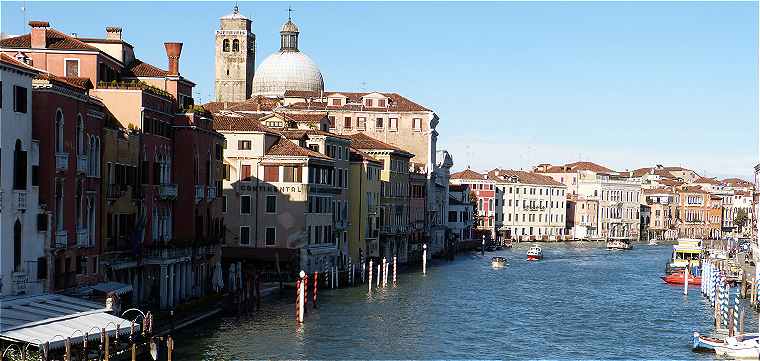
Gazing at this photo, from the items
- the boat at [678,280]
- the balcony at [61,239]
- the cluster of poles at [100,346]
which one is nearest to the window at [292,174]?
the boat at [678,280]

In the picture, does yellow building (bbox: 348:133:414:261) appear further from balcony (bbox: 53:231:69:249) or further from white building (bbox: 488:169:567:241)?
white building (bbox: 488:169:567:241)

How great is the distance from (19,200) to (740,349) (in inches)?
661

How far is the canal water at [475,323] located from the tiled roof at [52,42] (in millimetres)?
7706

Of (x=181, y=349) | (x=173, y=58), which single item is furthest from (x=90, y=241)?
(x=173, y=58)

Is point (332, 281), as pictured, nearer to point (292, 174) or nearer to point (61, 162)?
point (292, 174)

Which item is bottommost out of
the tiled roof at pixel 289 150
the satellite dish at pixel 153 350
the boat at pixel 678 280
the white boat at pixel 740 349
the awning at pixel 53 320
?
the boat at pixel 678 280

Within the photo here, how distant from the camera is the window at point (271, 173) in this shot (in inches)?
1890

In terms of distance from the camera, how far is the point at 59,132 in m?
27.4

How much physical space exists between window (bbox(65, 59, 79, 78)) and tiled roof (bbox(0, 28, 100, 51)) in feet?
1.09

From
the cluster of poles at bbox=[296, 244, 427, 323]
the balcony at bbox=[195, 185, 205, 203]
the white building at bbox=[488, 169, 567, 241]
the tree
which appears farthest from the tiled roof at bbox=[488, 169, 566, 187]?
the balcony at bbox=[195, 185, 205, 203]

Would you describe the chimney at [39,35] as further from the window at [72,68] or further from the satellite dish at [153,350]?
the satellite dish at [153,350]

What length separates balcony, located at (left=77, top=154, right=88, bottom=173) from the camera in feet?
93.6

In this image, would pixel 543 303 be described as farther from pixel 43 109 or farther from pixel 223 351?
pixel 43 109

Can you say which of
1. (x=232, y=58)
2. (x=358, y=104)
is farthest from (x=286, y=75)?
(x=358, y=104)
